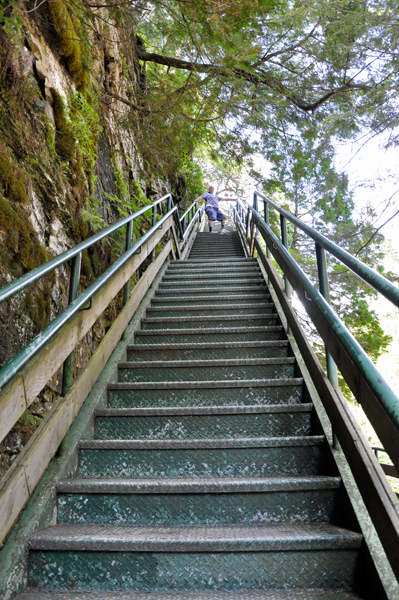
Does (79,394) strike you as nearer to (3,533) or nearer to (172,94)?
(3,533)

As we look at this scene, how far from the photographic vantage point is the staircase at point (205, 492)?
1646 millimetres

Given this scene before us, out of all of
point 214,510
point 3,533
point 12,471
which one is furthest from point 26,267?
point 214,510

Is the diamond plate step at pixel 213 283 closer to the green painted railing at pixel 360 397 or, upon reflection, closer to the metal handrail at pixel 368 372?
the green painted railing at pixel 360 397

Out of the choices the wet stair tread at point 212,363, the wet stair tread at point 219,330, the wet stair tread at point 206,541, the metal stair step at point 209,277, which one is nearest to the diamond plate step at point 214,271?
the metal stair step at point 209,277

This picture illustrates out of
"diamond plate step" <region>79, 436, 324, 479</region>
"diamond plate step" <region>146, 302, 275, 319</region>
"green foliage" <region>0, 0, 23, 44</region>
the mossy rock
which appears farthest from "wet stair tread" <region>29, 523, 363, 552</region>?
"green foliage" <region>0, 0, 23, 44</region>

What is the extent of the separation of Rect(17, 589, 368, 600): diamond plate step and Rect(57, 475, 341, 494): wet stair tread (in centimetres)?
42

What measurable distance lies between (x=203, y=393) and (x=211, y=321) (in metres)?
1.22

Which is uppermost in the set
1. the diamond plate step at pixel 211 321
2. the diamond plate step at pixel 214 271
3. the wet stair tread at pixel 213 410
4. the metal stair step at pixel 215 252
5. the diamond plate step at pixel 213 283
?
the metal stair step at pixel 215 252

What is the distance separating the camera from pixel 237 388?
2803 mm

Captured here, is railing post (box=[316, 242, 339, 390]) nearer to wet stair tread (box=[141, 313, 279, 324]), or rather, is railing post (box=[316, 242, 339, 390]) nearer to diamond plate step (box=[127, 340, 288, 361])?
diamond plate step (box=[127, 340, 288, 361])

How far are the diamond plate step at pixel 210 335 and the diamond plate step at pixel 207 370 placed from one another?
0.52 metres

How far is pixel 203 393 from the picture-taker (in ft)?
9.26

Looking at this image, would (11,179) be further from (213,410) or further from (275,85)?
(275,85)

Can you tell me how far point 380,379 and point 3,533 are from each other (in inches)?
56.0
